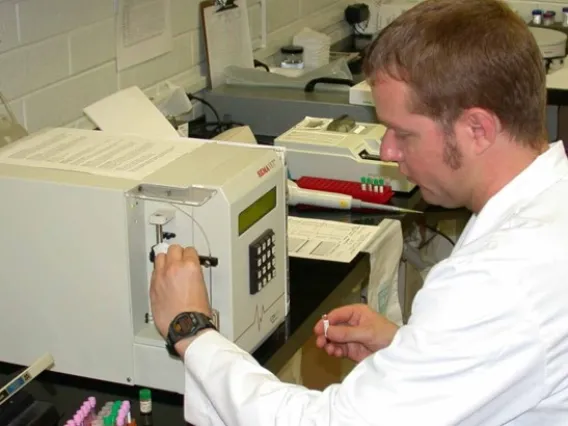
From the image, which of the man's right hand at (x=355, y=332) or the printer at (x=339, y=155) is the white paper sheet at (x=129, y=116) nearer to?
the printer at (x=339, y=155)

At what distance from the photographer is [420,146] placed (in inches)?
55.4

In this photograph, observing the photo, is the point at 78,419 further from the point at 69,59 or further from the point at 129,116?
the point at 69,59

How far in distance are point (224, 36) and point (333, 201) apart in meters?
0.84

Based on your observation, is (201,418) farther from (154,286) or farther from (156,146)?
(156,146)

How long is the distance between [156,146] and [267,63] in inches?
59.9

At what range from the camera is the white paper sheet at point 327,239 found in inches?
81.6

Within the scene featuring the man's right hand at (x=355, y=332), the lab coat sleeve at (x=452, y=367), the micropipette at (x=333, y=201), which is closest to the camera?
the lab coat sleeve at (x=452, y=367)

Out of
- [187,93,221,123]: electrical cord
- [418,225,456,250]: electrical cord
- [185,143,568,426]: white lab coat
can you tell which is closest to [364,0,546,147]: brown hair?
[185,143,568,426]: white lab coat

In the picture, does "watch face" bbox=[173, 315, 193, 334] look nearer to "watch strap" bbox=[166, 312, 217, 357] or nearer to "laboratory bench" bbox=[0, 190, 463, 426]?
"watch strap" bbox=[166, 312, 217, 357]

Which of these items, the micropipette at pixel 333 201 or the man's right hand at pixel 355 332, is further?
the micropipette at pixel 333 201

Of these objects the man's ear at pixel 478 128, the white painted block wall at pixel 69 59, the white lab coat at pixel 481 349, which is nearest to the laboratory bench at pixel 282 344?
the white lab coat at pixel 481 349

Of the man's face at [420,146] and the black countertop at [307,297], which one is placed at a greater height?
the man's face at [420,146]

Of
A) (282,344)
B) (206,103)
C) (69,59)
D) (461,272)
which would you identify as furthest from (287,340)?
(206,103)

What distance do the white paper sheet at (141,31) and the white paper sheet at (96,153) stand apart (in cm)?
63
